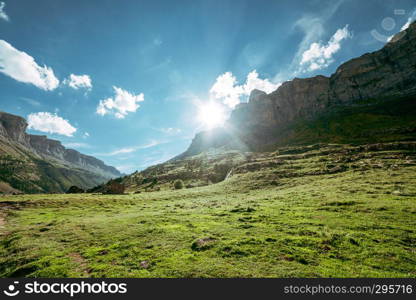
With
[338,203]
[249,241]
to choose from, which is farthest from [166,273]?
[338,203]

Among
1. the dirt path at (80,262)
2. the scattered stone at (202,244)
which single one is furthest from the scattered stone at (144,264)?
the scattered stone at (202,244)

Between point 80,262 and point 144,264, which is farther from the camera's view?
point 80,262

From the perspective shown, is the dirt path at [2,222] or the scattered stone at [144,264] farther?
the dirt path at [2,222]

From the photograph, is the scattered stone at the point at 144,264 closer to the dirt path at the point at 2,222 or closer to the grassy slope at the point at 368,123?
the dirt path at the point at 2,222

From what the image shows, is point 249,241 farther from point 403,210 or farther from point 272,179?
point 272,179

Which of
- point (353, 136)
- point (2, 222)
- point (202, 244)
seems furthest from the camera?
point (353, 136)

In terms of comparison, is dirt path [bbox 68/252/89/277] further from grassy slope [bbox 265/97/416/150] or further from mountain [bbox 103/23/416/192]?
grassy slope [bbox 265/97/416/150]

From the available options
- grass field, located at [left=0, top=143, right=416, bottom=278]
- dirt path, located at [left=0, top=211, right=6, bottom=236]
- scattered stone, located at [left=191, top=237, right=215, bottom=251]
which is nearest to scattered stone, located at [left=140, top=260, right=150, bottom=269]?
grass field, located at [left=0, top=143, right=416, bottom=278]

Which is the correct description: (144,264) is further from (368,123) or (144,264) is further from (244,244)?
(368,123)

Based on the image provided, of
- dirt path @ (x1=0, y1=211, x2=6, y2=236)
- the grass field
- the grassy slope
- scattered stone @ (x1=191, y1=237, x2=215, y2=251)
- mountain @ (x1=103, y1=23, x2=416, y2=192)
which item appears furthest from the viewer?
the grassy slope

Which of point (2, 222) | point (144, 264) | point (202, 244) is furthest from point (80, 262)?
point (2, 222)

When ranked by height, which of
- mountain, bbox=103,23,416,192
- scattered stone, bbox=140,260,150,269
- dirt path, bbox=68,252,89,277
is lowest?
dirt path, bbox=68,252,89,277

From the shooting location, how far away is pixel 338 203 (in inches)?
930

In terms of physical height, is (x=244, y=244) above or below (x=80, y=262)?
above
